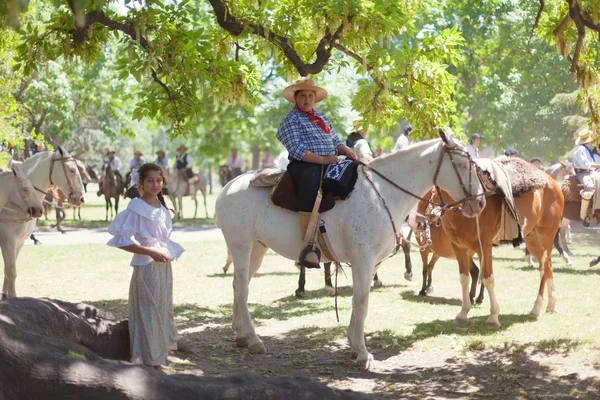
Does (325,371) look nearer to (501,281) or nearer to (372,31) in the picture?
(372,31)

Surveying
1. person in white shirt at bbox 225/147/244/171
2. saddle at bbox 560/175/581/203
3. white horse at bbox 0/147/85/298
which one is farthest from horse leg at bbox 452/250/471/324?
person in white shirt at bbox 225/147/244/171

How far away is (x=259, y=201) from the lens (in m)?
8.86

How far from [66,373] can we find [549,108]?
30493mm

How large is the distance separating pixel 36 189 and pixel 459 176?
269 inches

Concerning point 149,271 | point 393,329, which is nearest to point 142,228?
point 149,271

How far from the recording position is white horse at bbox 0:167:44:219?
10.9 meters

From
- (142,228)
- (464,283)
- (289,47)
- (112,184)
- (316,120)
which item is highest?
(289,47)

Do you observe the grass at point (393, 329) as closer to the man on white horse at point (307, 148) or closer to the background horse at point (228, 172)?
the man on white horse at point (307, 148)

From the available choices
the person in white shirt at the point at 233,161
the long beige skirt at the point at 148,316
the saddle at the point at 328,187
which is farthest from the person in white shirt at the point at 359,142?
the person in white shirt at the point at 233,161

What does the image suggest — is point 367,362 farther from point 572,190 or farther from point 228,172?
point 228,172

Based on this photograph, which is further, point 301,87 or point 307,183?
point 301,87

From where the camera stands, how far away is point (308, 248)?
27.3ft

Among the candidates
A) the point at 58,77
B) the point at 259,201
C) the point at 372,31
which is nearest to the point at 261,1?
the point at 372,31

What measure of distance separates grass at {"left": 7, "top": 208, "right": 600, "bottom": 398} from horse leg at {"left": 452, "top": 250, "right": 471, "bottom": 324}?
176mm
